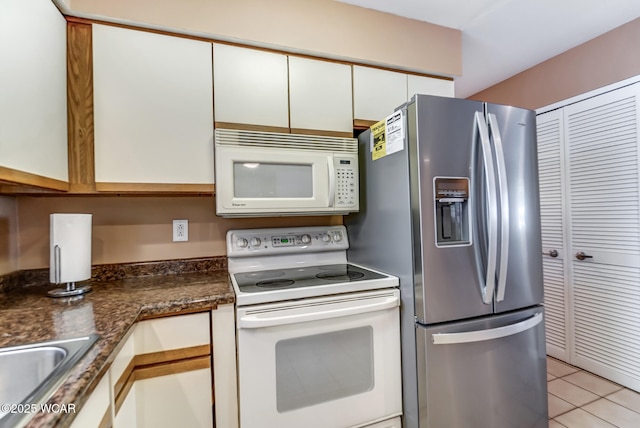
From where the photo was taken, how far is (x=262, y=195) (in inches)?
61.4

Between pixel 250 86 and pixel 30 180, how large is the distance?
3.26ft

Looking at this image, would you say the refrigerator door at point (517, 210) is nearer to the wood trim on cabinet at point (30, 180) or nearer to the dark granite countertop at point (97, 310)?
the dark granite countertop at point (97, 310)

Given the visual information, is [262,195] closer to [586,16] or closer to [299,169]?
[299,169]

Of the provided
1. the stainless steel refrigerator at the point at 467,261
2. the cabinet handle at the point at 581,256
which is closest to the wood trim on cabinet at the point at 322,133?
the stainless steel refrigerator at the point at 467,261

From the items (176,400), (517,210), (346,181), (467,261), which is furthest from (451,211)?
(176,400)

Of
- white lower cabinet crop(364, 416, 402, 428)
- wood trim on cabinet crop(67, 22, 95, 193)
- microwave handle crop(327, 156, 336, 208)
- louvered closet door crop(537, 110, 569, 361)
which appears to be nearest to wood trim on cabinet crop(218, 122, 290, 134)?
microwave handle crop(327, 156, 336, 208)

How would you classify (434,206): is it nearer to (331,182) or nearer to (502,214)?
(502,214)

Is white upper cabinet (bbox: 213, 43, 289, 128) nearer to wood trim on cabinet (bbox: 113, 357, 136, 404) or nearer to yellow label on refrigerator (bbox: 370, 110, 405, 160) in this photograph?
yellow label on refrigerator (bbox: 370, 110, 405, 160)

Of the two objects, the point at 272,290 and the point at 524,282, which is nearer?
→ the point at 272,290

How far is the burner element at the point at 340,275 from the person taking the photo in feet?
4.96

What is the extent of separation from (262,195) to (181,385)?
0.88 m

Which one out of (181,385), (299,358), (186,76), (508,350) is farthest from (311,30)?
(508,350)

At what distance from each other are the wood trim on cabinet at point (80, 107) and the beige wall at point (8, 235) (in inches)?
15.1

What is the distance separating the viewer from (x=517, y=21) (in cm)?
198
